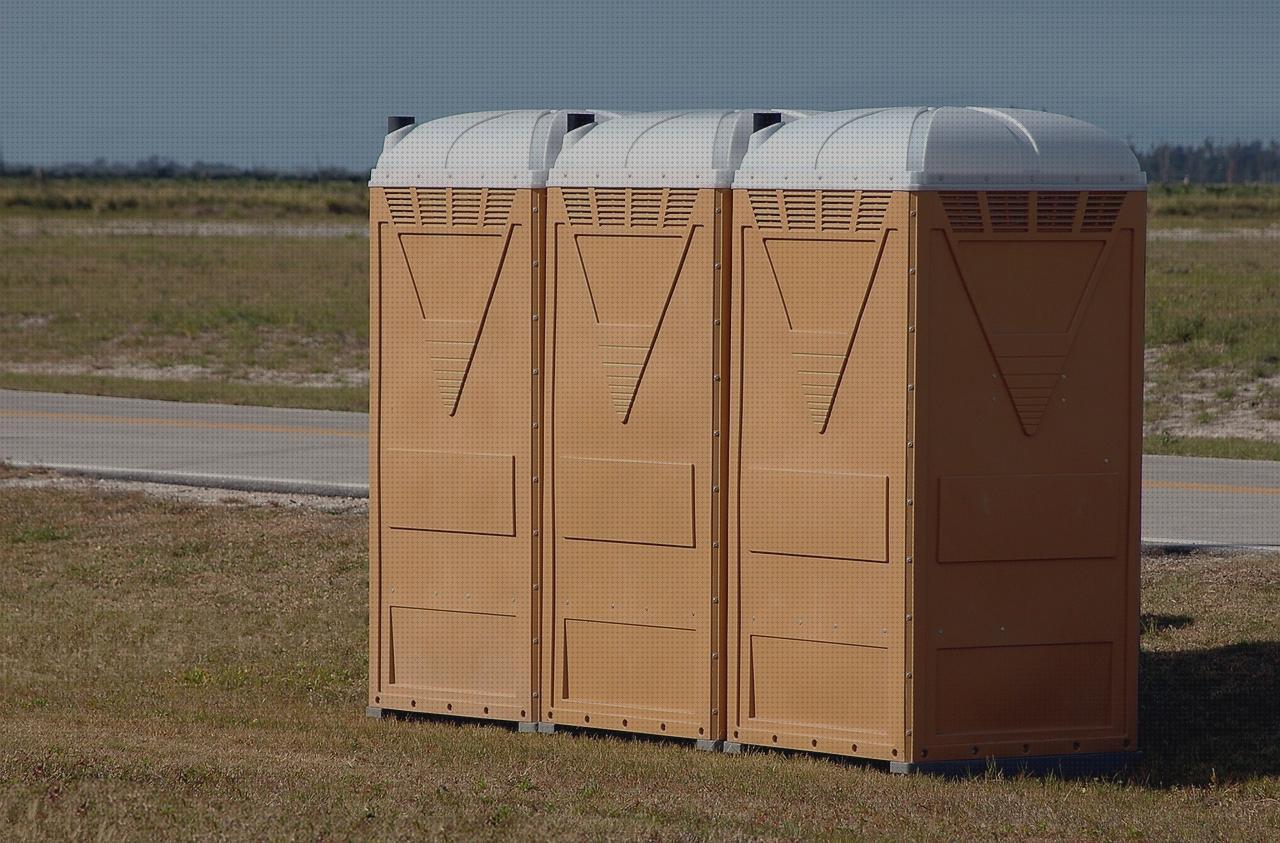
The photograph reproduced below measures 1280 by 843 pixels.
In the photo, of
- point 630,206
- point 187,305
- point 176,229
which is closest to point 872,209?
point 630,206

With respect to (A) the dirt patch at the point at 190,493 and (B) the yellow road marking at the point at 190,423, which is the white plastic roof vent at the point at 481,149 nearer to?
(A) the dirt patch at the point at 190,493

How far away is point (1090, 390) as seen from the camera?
6891mm

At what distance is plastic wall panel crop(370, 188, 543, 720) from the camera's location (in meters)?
7.32

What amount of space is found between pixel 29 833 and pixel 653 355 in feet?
9.50

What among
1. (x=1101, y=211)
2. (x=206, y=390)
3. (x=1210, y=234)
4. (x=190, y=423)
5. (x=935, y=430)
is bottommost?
(x=206, y=390)

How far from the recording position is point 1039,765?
23.3 ft

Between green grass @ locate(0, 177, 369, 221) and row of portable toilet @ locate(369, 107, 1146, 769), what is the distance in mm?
62003

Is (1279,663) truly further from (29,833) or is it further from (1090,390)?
(29,833)

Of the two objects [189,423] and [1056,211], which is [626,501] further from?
[189,423]

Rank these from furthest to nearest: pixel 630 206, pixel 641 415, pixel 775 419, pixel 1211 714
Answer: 1. pixel 1211 714
2. pixel 641 415
3. pixel 630 206
4. pixel 775 419

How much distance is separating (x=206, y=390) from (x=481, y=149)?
1651 centimetres

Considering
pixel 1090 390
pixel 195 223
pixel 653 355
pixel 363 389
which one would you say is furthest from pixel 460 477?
pixel 195 223

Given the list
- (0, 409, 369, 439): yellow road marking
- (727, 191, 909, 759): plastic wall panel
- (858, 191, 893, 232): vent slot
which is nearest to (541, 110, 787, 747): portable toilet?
(727, 191, 909, 759): plastic wall panel

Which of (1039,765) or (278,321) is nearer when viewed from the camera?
(1039,765)
